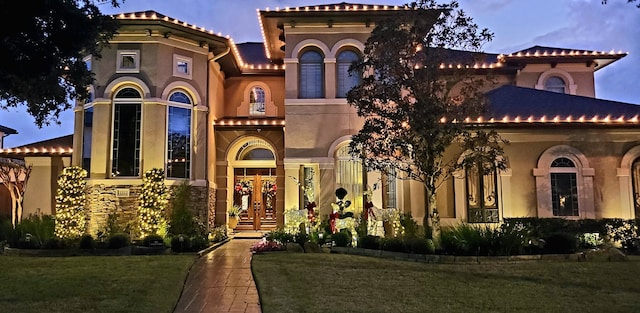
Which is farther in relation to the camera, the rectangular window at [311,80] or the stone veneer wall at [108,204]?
the rectangular window at [311,80]

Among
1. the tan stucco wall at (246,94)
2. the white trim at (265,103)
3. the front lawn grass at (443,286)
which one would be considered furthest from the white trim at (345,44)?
the front lawn grass at (443,286)

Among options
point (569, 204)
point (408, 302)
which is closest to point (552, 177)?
point (569, 204)

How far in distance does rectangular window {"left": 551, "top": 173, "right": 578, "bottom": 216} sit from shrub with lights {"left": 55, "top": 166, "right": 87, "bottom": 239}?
51.5ft

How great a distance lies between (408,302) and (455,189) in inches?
394

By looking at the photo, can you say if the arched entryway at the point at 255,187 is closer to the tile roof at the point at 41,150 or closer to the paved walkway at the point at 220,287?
the tile roof at the point at 41,150

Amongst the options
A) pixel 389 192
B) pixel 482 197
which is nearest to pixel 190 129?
pixel 389 192

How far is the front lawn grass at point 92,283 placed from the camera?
25.8 ft

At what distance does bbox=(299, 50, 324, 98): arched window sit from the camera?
18438mm

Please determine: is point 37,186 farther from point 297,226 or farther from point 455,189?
point 455,189

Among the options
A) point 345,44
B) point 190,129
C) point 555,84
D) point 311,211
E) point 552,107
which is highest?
point 345,44

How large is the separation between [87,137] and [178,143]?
3046 mm

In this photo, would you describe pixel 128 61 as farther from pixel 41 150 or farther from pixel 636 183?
pixel 636 183

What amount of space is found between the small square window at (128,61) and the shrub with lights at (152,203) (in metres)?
3.59

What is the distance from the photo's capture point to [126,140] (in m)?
17.3
